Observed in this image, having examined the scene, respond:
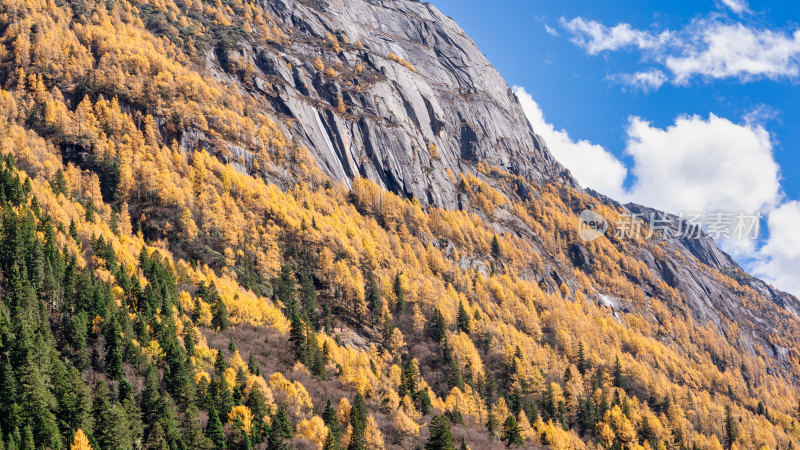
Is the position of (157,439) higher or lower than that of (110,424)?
higher

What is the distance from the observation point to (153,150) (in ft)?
474

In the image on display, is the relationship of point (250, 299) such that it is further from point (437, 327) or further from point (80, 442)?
point (80, 442)

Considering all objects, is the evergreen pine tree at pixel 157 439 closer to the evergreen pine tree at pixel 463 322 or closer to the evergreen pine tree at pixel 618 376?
the evergreen pine tree at pixel 463 322

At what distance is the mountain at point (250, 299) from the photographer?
79625mm

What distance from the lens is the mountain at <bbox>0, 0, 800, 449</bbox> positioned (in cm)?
7962

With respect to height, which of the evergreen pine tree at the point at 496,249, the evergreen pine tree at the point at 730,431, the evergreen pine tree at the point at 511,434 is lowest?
the evergreen pine tree at the point at 511,434

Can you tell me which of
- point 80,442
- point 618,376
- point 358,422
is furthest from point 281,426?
point 618,376

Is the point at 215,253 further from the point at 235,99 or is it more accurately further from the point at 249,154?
the point at 235,99

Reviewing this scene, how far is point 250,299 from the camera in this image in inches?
4343

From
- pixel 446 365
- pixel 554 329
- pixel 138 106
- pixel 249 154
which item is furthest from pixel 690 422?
pixel 138 106

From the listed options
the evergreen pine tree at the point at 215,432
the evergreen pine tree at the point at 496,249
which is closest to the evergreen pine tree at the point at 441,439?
the evergreen pine tree at the point at 215,432

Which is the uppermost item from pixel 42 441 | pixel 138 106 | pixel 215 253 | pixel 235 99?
pixel 235 99

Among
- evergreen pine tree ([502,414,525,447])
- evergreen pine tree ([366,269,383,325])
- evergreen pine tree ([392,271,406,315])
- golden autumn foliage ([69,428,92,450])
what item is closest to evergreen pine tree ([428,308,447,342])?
evergreen pine tree ([392,271,406,315])

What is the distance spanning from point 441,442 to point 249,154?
10170 cm
